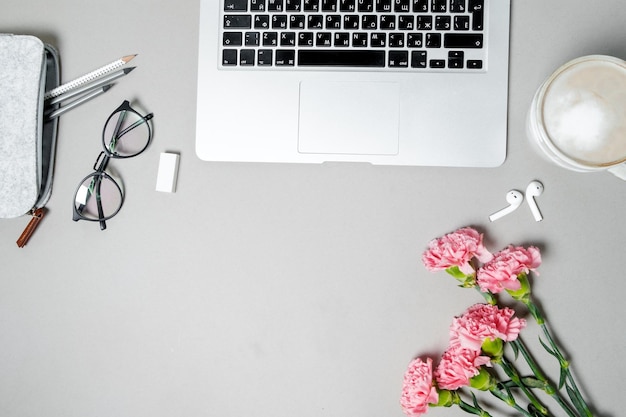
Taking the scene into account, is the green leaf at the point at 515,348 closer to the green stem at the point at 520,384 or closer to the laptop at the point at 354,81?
the green stem at the point at 520,384

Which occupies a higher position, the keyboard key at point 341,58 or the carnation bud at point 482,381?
the keyboard key at point 341,58

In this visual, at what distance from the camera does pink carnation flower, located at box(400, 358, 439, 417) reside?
554mm

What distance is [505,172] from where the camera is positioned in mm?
604

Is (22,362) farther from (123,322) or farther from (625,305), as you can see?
(625,305)

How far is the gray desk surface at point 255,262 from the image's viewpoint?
0.60 meters

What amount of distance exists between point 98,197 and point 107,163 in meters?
0.04

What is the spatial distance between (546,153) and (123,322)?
21.4 inches

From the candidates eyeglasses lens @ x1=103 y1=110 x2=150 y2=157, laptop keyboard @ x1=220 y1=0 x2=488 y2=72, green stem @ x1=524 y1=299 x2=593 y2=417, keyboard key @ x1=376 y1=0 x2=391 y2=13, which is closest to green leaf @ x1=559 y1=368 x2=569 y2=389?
green stem @ x1=524 y1=299 x2=593 y2=417

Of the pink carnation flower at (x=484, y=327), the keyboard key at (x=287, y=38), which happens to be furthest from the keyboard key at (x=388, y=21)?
the pink carnation flower at (x=484, y=327)

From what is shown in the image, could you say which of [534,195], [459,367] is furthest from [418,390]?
[534,195]

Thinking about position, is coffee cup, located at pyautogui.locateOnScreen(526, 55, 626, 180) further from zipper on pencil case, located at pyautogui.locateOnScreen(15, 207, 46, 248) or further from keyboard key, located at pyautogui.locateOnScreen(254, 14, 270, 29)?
zipper on pencil case, located at pyautogui.locateOnScreen(15, 207, 46, 248)

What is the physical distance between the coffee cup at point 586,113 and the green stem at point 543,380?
0.70ft

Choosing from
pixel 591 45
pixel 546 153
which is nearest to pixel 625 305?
pixel 546 153

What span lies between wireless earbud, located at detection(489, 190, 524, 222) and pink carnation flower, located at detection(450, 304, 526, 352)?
11 centimetres
